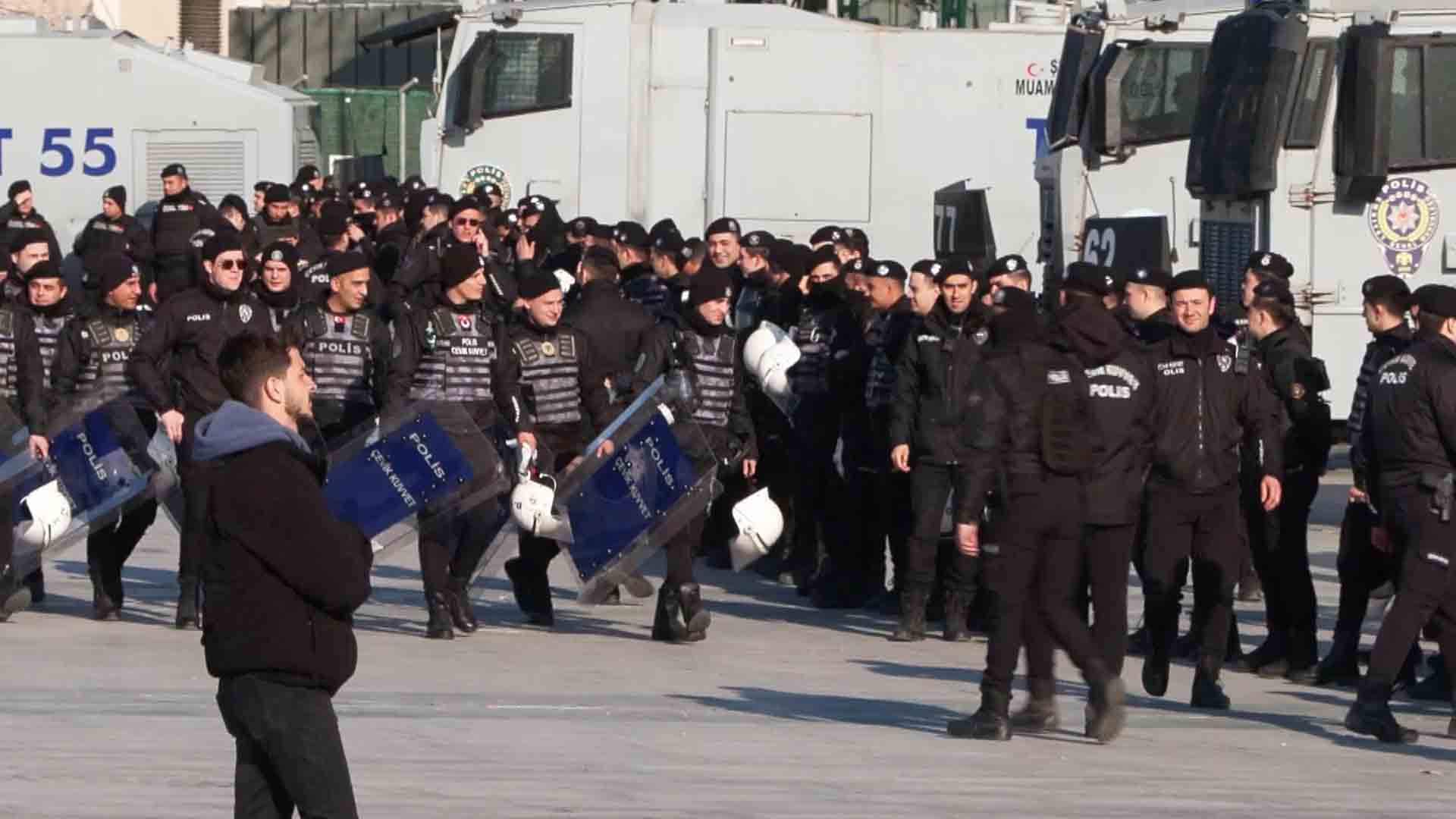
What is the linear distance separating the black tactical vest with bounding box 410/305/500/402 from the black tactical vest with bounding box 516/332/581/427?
178mm

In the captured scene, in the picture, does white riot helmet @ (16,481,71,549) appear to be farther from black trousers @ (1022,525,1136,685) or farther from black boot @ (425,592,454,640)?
black trousers @ (1022,525,1136,685)

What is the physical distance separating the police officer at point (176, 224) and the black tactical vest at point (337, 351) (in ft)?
29.4

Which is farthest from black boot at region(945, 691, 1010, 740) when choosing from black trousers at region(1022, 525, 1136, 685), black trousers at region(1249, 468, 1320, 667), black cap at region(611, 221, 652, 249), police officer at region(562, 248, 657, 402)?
black cap at region(611, 221, 652, 249)

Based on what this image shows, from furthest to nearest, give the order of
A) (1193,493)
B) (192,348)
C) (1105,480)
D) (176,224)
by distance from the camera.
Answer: (176,224) < (192,348) < (1193,493) < (1105,480)

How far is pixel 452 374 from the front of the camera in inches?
516

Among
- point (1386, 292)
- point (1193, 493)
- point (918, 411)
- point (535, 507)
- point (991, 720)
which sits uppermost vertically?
point (1386, 292)

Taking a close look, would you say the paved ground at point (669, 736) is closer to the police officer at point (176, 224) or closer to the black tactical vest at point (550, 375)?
the black tactical vest at point (550, 375)

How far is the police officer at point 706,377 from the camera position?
13.3 meters

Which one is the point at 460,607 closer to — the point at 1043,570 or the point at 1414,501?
the point at 1043,570

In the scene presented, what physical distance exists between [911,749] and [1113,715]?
2.53 ft

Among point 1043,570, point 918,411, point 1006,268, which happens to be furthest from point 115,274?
point 1043,570

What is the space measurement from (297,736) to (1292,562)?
6.99m

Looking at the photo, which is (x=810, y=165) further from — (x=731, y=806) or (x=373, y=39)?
(x=731, y=806)

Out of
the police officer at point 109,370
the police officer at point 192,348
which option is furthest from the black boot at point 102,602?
the police officer at point 192,348
